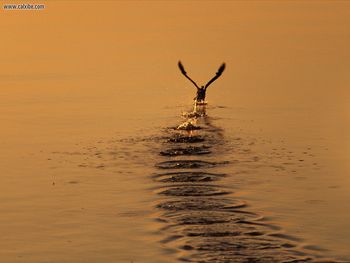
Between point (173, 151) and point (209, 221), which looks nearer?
point (209, 221)

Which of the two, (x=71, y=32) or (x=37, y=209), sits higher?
(x=71, y=32)

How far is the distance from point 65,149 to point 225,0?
92.6 metres

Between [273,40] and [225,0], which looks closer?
[273,40]

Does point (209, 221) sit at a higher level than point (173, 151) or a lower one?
lower

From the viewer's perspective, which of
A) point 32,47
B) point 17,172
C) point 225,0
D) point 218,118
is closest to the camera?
point 17,172

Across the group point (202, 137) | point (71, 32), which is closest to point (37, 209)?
point (202, 137)

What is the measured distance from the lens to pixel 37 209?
32812 mm

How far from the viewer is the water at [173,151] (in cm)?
2858

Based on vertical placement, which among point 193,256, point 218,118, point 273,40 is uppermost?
point 273,40

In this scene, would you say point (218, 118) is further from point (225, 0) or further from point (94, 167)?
point (225, 0)

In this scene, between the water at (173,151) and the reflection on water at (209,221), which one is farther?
the water at (173,151)

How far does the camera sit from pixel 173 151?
40.6 meters

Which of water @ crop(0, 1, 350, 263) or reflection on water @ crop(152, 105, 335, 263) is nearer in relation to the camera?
reflection on water @ crop(152, 105, 335, 263)

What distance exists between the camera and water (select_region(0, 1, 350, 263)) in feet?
93.8
